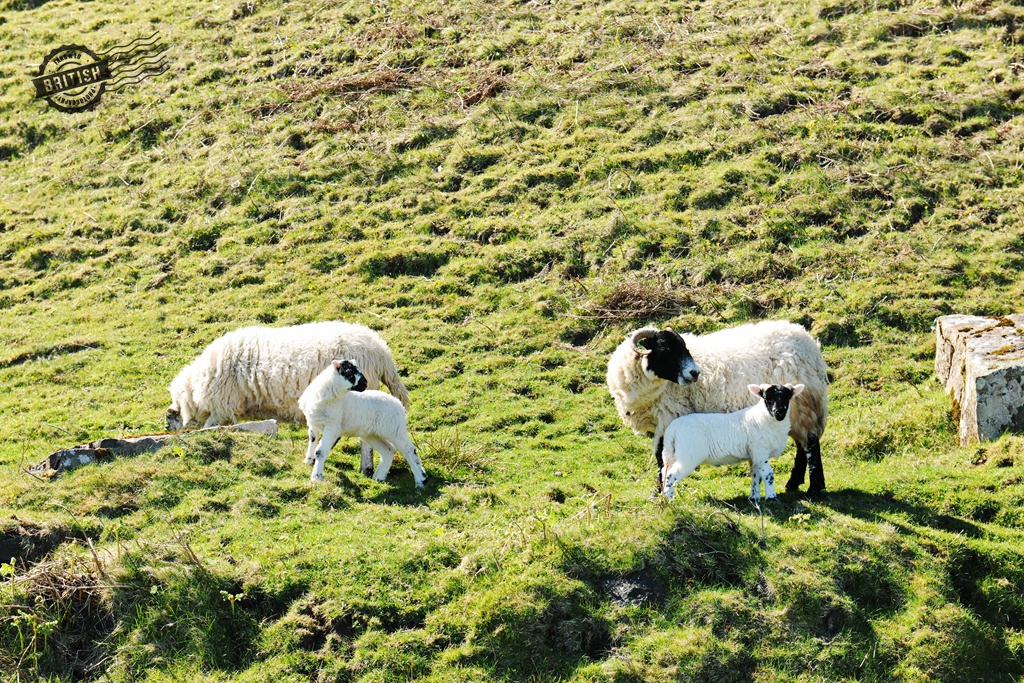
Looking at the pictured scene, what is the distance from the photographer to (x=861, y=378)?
16.1m

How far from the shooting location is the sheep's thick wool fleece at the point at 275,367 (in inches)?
578

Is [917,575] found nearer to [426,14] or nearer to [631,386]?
[631,386]

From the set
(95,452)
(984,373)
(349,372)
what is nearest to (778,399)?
(984,373)

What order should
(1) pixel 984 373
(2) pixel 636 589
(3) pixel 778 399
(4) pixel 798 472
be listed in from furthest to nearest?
(1) pixel 984 373 < (4) pixel 798 472 < (3) pixel 778 399 < (2) pixel 636 589

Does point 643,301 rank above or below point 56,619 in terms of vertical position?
below

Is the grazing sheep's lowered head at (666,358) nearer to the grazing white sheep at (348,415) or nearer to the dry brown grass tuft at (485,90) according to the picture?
the grazing white sheep at (348,415)

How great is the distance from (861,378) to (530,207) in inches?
354

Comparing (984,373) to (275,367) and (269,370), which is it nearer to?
(275,367)

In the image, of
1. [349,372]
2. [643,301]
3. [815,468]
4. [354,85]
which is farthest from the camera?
[354,85]

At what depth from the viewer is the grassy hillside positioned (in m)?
9.25

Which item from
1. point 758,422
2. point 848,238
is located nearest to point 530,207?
point 848,238

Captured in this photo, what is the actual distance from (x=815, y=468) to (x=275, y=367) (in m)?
7.91

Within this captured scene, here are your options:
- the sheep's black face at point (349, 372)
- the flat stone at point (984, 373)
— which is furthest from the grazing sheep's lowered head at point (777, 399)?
the sheep's black face at point (349, 372)

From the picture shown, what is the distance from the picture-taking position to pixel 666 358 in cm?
1209
